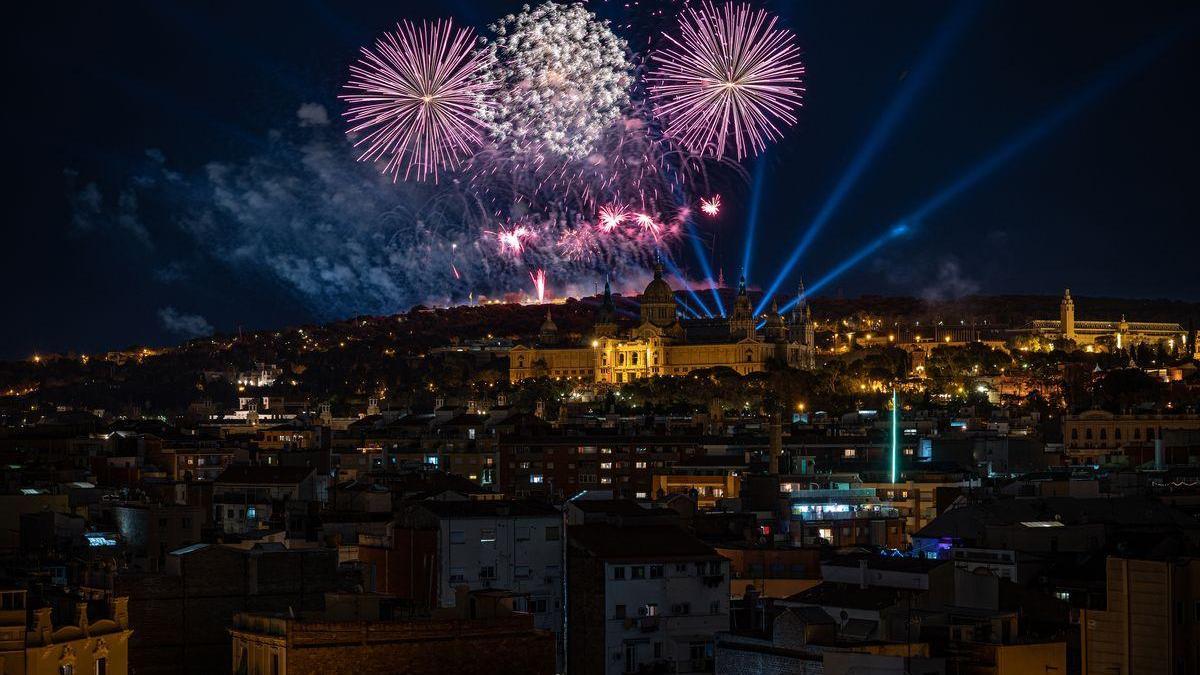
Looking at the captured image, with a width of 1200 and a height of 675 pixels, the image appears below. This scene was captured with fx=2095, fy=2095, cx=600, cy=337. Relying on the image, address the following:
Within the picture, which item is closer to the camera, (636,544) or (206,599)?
(206,599)

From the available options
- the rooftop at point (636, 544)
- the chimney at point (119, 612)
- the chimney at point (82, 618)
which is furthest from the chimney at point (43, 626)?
the rooftop at point (636, 544)

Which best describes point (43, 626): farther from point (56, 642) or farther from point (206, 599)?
point (206, 599)

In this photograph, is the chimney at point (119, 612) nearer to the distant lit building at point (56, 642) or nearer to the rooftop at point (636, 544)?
the distant lit building at point (56, 642)

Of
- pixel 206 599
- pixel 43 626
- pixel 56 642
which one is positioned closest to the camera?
pixel 43 626


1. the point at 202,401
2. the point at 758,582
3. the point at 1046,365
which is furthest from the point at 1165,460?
the point at 202,401

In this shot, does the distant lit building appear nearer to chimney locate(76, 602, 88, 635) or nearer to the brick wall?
chimney locate(76, 602, 88, 635)

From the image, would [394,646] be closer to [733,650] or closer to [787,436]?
[733,650]

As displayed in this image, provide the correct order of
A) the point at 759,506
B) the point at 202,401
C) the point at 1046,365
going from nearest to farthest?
the point at 759,506 → the point at 1046,365 → the point at 202,401

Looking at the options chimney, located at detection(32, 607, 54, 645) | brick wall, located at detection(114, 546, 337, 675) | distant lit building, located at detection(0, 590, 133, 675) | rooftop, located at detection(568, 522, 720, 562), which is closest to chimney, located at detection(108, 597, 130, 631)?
distant lit building, located at detection(0, 590, 133, 675)

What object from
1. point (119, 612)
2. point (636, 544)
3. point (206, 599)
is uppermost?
point (636, 544)

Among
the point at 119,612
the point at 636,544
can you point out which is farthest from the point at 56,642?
the point at 636,544

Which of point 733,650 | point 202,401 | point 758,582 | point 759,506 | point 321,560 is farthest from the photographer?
point 202,401
